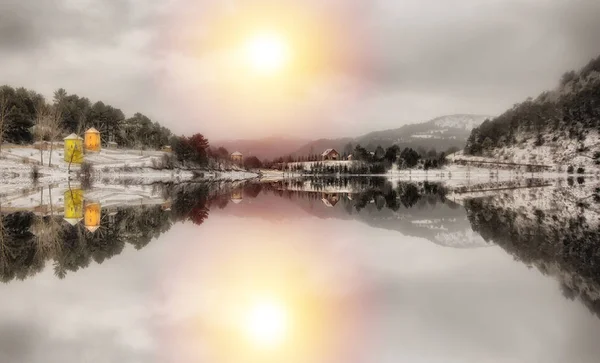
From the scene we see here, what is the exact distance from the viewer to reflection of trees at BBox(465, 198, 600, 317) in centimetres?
998

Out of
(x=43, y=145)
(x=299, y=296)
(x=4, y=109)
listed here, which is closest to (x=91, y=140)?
(x=43, y=145)

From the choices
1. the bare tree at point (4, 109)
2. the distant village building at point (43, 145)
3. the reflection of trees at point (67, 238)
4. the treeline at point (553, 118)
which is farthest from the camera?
the treeline at point (553, 118)

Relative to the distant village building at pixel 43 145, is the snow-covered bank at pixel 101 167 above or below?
below

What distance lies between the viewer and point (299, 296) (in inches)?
377

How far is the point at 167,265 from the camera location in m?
12.3

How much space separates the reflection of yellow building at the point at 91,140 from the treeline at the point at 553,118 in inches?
4130

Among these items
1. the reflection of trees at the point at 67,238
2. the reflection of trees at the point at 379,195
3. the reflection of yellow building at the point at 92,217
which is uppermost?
the reflection of yellow building at the point at 92,217

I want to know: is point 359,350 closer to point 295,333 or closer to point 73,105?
point 295,333

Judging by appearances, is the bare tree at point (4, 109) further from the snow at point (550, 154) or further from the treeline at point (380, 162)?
the snow at point (550, 154)

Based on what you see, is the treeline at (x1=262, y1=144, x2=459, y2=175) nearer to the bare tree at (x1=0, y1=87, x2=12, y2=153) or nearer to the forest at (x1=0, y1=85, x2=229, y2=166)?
the forest at (x1=0, y1=85, x2=229, y2=166)

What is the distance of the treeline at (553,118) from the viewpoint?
13538 centimetres

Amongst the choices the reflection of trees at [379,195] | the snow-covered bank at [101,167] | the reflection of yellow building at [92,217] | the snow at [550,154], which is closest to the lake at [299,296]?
the reflection of yellow building at [92,217]

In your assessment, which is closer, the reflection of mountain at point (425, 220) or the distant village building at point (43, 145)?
the reflection of mountain at point (425, 220)

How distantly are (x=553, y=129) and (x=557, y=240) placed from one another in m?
141
